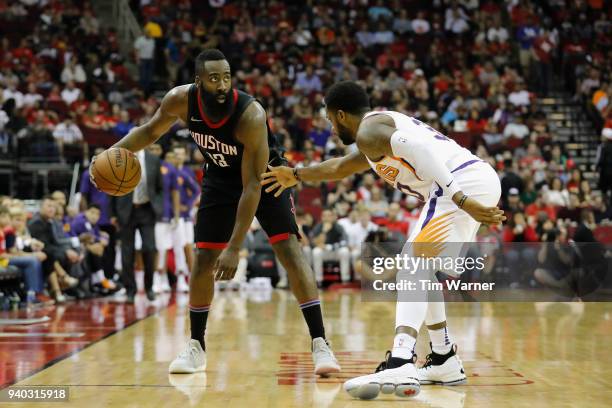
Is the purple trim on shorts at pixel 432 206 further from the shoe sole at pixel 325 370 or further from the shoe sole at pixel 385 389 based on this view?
the shoe sole at pixel 325 370

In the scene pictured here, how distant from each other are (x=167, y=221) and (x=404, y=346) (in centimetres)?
835

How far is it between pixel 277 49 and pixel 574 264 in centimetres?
1109

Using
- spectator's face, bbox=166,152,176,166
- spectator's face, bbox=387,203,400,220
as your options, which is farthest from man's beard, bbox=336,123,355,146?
spectator's face, bbox=387,203,400,220

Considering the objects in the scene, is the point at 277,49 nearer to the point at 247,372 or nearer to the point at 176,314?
the point at 176,314

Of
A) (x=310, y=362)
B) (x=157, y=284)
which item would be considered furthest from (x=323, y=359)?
(x=157, y=284)

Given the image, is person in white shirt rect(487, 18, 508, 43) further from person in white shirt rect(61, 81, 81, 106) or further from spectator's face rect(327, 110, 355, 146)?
spectator's face rect(327, 110, 355, 146)

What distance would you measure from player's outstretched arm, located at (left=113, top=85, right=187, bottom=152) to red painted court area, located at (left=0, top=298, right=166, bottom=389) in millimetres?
1502

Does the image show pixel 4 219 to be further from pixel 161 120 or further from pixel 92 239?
pixel 161 120

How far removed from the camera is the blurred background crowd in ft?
47.4

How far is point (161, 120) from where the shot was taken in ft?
18.9

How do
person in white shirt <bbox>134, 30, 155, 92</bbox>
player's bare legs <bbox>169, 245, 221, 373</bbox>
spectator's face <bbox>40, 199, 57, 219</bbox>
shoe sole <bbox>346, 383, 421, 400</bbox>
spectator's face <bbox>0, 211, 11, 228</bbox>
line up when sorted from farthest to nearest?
1. person in white shirt <bbox>134, 30, 155, 92</bbox>
2. spectator's face <bbox>40, 199, 57, 219</bbox>
3. spectator's face <bbox>0, 211, 11, 228</bbox>
4. player's bare legs <bbox>169, 245, 221, 373</bbox>
5. shoe sole <bbox>346, 383, 421, 400</bbox>

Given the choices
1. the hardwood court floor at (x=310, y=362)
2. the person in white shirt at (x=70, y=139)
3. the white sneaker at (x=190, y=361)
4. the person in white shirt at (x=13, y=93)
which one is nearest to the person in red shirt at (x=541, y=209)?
the hardwood court floor at (x=310, y=362)

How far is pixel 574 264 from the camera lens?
478 inches

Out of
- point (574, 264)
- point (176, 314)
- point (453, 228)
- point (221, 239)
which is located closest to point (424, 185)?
point (453, 228)
